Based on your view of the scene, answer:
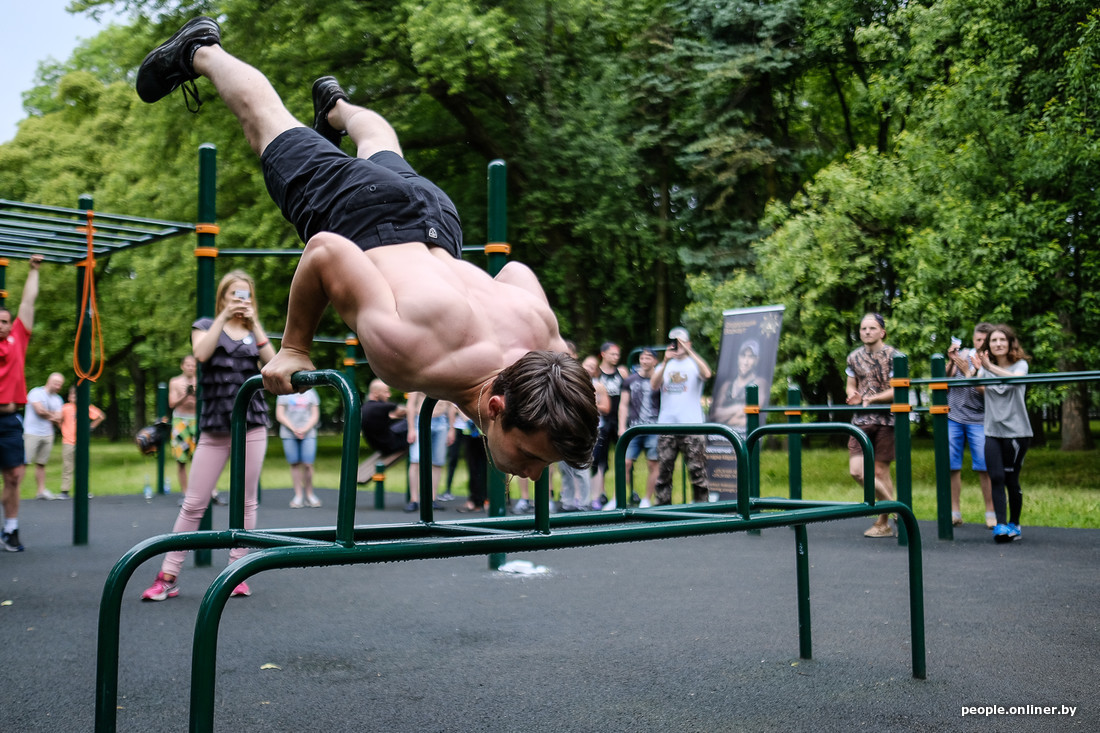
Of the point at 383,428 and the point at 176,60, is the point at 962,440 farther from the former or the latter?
the point at 176,60

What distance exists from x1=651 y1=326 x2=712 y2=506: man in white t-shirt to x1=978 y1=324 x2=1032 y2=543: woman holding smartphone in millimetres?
2662

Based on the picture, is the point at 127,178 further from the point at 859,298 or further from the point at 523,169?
the point at 859,298

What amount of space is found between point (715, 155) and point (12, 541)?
14.0 m

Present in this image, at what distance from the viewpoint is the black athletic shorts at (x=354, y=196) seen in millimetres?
2729

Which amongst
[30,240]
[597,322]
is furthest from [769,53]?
[30,240]

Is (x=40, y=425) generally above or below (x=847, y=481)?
above

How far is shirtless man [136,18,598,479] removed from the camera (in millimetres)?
2303

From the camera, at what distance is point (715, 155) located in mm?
17766

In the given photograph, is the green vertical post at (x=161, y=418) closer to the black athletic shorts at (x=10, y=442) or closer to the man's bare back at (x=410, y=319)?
the black athletic shorts at (x=10, y=442)

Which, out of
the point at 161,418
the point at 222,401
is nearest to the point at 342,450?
the point at 222,401

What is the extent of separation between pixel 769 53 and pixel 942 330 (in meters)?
7.35

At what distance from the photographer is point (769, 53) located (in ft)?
58.3

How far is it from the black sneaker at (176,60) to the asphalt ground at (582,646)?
2317mm

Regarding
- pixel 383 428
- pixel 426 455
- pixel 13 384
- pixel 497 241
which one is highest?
pixel 497 241
